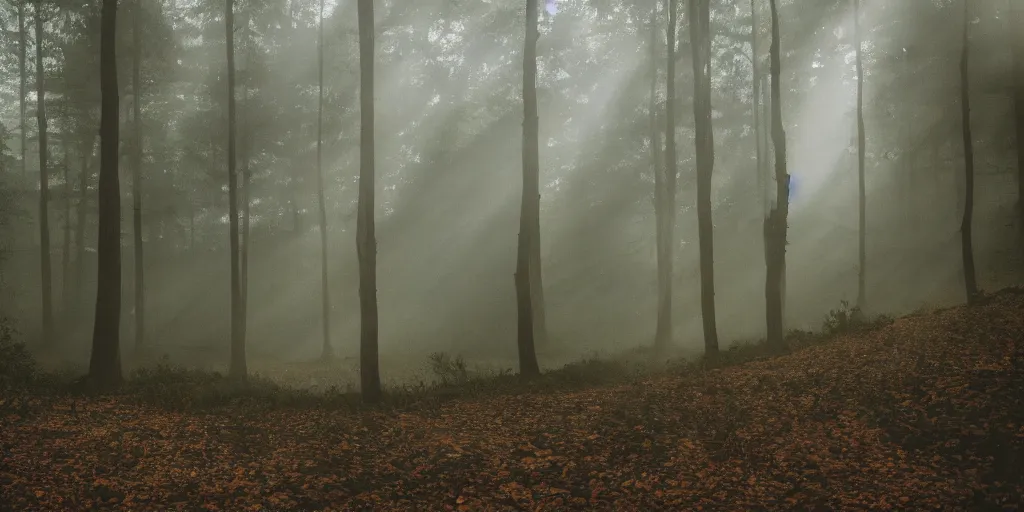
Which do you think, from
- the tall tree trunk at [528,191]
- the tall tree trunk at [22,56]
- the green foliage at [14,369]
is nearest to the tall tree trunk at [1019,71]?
the tall tree trunk at [528,191]

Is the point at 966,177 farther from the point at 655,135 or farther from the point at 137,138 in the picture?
the point at 137,138

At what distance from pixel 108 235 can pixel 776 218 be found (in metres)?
15.9

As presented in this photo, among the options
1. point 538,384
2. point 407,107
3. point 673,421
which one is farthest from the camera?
point 407,107

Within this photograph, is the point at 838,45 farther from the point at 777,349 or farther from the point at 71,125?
the point at 71,125

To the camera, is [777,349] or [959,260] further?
[959,260]

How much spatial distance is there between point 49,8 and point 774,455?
88.6 ft

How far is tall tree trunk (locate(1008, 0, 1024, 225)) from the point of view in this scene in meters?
18.3

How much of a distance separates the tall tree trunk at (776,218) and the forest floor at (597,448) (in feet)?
13.0

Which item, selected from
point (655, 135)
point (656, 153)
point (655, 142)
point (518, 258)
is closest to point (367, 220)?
point (518, 258)

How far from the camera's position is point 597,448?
10.2 meters

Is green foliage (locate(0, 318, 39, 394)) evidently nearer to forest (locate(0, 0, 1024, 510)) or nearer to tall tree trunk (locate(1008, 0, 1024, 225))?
forest (locate(0, 0, 1024, 510))

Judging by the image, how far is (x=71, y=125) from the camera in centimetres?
2752

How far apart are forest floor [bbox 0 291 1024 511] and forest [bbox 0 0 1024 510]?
2.3 inches

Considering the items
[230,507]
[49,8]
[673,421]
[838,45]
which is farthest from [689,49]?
[49,8]
